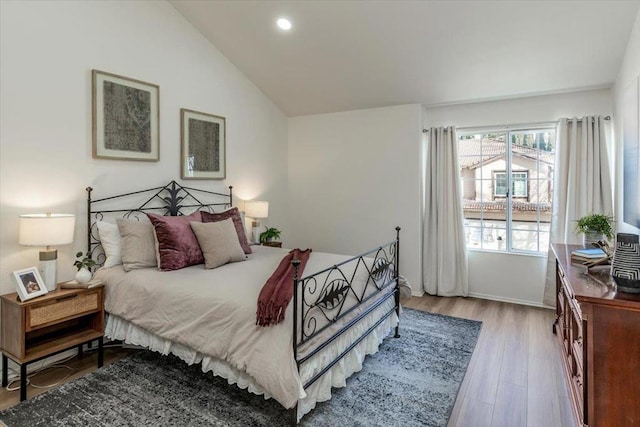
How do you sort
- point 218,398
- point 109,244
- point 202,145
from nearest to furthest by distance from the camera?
point 218,398, point 109,244, point 202,145

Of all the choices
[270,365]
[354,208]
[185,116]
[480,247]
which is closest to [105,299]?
[270,365]

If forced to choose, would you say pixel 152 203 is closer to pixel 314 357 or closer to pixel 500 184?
pixel 314 357

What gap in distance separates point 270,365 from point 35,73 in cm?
280

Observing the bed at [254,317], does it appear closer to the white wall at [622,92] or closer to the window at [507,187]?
the window at [507,187]

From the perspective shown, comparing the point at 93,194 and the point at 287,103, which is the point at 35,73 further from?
the point at 287,103

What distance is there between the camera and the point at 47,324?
2.53 metres

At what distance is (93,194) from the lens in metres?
3.19

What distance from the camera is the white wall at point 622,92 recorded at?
9.05 ft

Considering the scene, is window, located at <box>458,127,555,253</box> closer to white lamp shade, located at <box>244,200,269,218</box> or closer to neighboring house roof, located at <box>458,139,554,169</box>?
neighboring house roof, located at <box>458,139,554,169</box>

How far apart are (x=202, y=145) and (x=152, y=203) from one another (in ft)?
2.93

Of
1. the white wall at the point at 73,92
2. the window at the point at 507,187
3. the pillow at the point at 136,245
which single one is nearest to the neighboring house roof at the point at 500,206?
the window at the point at 507,187

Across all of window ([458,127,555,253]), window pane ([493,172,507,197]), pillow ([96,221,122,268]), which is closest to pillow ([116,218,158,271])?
pillow ([96,221,122,268])

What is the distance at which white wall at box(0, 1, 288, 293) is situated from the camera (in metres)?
2.69

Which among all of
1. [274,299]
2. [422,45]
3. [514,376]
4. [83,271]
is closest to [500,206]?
[422,45]
